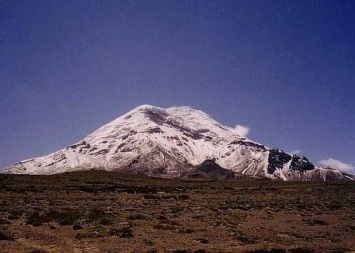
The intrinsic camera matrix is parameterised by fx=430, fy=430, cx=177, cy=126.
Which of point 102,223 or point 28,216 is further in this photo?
point 28,216

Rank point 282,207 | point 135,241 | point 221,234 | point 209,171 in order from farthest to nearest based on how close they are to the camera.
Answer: point 209,171
point 282,207
point 221,234
point 135,241

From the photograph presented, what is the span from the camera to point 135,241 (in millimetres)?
22031

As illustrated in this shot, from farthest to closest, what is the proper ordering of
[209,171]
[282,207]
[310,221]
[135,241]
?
1. [209,171]
2. [282,207]
3. [310,221]
4. [135,241]

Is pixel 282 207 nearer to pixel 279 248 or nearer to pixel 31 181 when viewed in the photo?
pixel 279 248

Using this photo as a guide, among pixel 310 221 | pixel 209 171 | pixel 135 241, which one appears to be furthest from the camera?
pixel 209 171

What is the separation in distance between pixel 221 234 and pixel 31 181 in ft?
175

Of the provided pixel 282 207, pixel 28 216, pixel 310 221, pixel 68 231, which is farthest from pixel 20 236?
pixel 282 207

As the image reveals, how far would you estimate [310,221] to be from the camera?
3300cm

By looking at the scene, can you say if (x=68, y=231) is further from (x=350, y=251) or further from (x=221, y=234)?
(x=350, y=251)

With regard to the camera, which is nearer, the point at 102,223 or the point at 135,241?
the point at 135,241

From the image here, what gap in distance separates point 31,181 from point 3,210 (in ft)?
127

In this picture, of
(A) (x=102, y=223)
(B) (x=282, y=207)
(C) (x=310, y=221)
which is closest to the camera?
(A) (x=102, y=223)

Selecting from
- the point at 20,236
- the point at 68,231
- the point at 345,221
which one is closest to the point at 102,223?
the point at 68,231

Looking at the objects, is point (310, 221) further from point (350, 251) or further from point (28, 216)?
point (28, 216)
